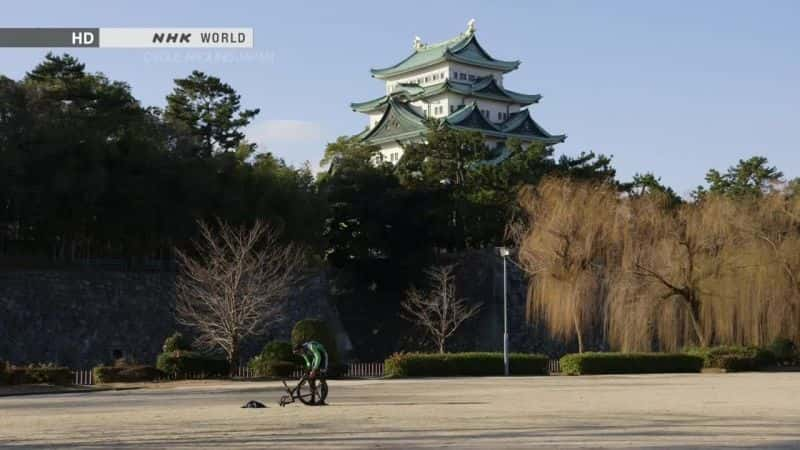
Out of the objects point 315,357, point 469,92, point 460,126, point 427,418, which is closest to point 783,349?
point 315,357

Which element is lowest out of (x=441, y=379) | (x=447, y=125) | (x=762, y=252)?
(x=441, y=379)

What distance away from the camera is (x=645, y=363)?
33.2 metres

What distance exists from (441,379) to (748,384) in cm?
913

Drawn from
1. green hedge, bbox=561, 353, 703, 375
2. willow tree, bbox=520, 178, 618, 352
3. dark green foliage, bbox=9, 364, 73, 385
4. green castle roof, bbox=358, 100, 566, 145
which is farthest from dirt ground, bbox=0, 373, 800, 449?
green castle roof, bbox=358, 100, 566, 145

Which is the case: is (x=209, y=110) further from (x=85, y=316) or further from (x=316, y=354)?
(x=316, y=354)

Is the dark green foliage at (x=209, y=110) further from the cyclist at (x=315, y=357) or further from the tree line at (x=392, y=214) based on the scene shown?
the cyclist at (x=315, y=357)

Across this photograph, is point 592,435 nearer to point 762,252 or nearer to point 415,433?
point 415,433

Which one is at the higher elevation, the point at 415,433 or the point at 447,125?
the point at 447,125

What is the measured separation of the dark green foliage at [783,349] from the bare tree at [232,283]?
18132mm

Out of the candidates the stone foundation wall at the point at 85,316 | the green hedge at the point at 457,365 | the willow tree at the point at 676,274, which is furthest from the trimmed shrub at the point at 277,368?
the willow tree at the point at 676,274

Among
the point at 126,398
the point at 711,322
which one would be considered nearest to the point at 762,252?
the point at 711,322

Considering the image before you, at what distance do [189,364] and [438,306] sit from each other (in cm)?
1709

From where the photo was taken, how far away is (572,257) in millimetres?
35406

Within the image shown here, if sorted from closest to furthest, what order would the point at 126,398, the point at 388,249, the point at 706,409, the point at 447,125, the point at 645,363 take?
the point at 706,409 < the point at 126,398 < the point at 645,363 < the point at 388,249 < the point at 447,125
